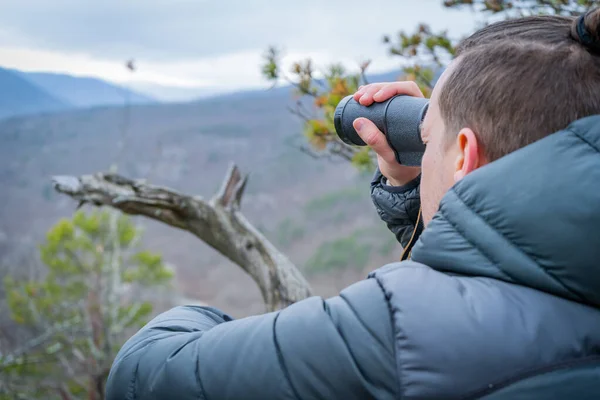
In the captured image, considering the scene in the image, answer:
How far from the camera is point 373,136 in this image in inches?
26.6

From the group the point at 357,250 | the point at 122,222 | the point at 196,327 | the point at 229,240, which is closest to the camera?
the point at 196,327

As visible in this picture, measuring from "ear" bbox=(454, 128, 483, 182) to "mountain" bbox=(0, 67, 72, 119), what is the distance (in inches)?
203

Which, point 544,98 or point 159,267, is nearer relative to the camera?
point 544,98

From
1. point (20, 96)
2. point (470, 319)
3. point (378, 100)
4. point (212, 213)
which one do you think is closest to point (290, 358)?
point (470, 319)

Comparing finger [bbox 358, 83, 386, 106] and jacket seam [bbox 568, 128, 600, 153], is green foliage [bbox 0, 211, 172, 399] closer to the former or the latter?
finger [bbox 358, 83, 386, 106]

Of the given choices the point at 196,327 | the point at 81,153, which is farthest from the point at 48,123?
the point at 196,327

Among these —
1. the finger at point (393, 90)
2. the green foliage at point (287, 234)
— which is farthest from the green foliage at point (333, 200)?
the finger at point (393, 90)

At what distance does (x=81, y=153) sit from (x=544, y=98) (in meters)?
12.5

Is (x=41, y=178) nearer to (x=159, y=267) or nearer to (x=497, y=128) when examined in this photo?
(x=159, y=267)

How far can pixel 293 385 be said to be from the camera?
1.33 ft

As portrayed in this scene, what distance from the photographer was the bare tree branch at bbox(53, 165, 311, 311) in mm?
1635

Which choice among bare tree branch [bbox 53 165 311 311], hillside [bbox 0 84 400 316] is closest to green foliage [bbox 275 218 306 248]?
hillside [bbox 0 84 400 316]

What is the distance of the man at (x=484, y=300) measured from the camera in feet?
1.26

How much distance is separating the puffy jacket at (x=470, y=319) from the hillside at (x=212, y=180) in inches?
380
